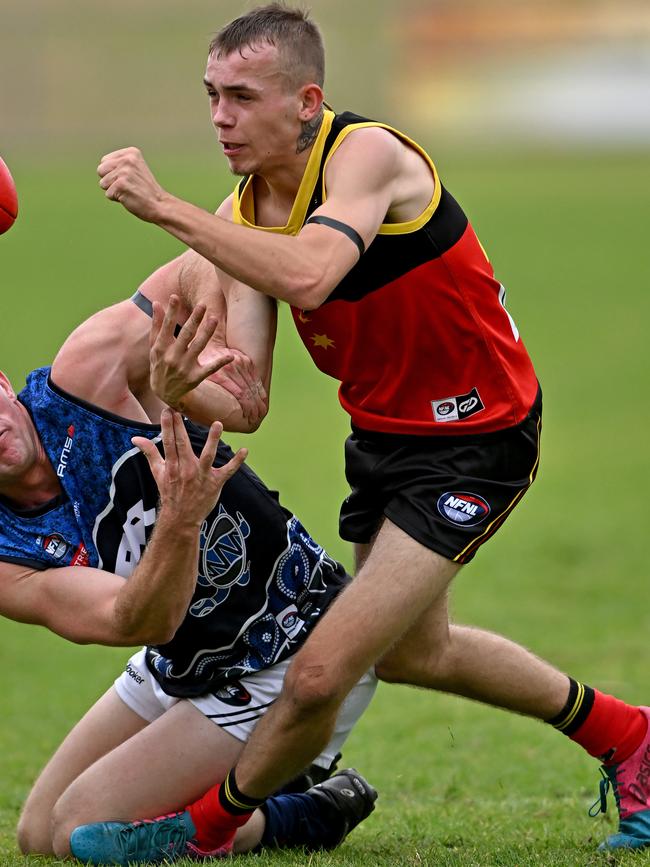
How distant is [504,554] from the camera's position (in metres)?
11.0

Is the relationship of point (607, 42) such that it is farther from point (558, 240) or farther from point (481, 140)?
point (558, 240)

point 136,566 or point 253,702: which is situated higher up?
point 136,566

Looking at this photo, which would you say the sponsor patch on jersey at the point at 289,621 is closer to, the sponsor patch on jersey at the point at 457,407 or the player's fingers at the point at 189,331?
the sponsor patch on jersey at the point at 457,407

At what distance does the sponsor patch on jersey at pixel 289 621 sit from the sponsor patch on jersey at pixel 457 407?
2.88 feet

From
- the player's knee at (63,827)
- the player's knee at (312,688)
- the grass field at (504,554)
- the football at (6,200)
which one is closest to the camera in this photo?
the player's knee at (312,688)

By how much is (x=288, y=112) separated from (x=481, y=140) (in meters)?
41.7

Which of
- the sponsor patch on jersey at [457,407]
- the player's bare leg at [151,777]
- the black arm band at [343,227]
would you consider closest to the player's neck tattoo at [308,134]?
the black arm band at [343,227]

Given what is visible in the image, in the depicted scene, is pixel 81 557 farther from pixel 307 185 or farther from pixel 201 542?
pixel 307 185

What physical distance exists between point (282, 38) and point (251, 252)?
0.91m

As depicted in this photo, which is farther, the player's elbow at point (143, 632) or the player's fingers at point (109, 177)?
the player's elbow at point (143, 632)

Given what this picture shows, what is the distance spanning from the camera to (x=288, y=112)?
4793 millimetres

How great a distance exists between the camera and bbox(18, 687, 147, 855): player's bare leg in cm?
530

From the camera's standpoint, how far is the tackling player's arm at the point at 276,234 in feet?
13.9

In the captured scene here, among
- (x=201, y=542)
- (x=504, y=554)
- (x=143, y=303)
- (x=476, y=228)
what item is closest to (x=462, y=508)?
(x=201, y=542)
